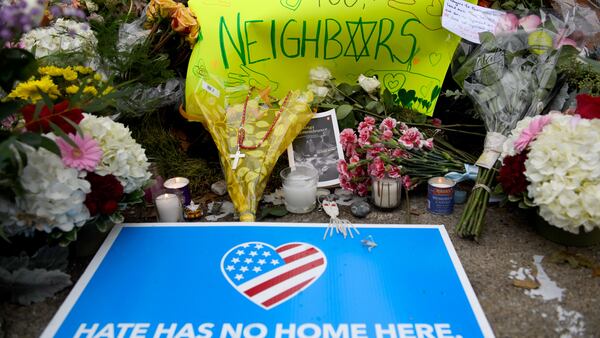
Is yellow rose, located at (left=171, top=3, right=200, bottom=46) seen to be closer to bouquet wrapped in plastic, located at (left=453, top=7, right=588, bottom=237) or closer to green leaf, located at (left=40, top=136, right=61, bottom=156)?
green leaf, located at (left=40, top=136, right=61, bottom=156)

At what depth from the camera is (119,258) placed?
148 centimetres

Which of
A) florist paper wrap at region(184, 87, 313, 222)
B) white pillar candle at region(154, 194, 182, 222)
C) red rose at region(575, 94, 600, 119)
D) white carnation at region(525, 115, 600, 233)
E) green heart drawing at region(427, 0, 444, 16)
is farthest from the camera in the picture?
green heart drawing at region(427, 0, 444, 16)

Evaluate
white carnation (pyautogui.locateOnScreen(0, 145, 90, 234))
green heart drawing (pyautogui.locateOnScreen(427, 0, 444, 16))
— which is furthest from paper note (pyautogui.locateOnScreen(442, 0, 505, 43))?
white carnation (pyautogui.locateOnScreen(0, 145, 90, 234))

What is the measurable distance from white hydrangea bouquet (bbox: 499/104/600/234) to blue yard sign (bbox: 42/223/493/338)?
306mm

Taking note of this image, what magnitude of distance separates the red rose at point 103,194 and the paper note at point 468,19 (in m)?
1.52

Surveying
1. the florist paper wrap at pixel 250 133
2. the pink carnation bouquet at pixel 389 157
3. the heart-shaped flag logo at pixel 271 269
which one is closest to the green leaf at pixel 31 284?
the heart-shaped flag logo at pixel 271 269

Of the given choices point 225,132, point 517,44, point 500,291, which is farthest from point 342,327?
point 517,44

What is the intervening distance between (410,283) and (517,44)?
1123 millimetres

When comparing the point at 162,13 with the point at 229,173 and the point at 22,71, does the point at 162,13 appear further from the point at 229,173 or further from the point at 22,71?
the point at 22,71

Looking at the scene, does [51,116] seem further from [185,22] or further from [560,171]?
[560,171]

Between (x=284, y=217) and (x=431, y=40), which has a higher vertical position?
(x=431, y=40)

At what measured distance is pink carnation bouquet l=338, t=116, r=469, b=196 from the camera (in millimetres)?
1762

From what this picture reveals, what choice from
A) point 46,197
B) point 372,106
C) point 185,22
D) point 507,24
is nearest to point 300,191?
point 372,106

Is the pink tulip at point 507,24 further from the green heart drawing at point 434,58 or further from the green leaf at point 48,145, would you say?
the green leaf at point 48,145
